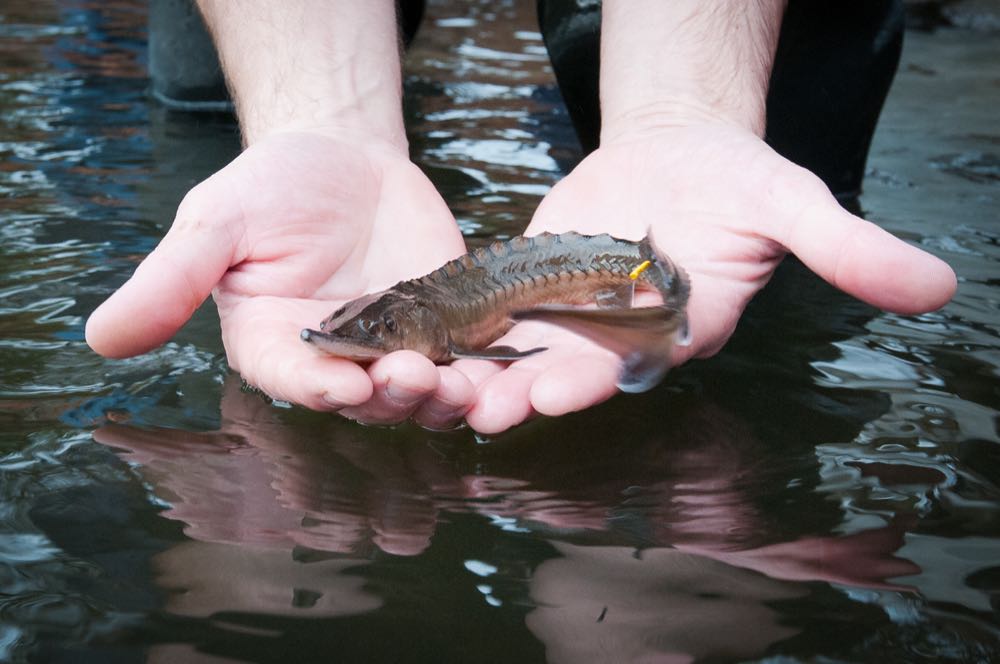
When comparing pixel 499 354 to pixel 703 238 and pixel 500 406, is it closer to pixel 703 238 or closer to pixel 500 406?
pixel 500 406

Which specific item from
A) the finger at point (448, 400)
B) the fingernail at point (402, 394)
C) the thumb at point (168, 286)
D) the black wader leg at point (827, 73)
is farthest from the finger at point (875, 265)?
the black wader leg at point (827, 73)

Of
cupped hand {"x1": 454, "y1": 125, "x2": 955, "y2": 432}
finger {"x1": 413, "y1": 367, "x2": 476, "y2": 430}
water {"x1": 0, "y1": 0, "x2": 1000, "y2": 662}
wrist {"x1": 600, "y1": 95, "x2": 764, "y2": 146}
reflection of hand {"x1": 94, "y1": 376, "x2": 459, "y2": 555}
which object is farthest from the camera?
wrist {"x1": 600, "y1": 95, "x2": 764, "y2": 146}

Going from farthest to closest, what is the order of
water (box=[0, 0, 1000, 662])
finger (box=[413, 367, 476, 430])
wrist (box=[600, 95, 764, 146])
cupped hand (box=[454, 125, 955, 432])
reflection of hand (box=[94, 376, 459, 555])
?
wrist (box=[600, 95, 764, 146]) < cupped hand (box=[454, 125, 955, 432]) < finger (box=[413, 367, 476, 430]) < reflection of hand (box=[94, 376, 459, 555]) < water (box=[0, 0, 1000, 662])

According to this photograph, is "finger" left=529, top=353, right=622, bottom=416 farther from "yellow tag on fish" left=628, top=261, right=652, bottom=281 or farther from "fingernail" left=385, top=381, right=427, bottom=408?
"yellow tag on fish" left=628, top=261, right=652, bottom=281

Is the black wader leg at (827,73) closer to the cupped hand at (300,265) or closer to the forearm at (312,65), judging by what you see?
the forearm at (312,65)

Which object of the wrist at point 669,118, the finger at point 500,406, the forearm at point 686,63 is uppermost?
the forearm at point 686,63

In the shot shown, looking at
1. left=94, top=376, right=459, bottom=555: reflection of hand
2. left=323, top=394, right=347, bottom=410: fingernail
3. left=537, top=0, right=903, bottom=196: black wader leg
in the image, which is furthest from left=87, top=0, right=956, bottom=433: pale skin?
left=537, top=0, right=903, bottom=196: black wader leg

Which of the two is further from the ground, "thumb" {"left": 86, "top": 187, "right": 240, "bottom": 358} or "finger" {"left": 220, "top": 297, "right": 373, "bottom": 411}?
"thumb" {"left": 86, "top": 187, "right": 240, "bottom": 358}
